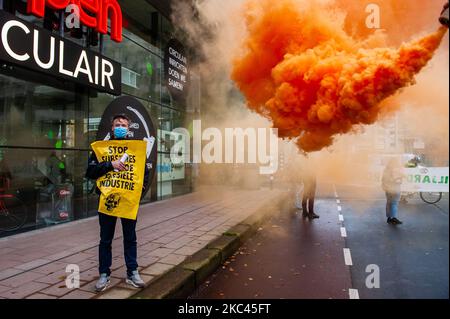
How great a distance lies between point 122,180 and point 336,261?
3251 millimetres

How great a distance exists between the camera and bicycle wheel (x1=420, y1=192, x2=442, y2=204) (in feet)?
34.8

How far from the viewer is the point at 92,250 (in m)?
5.02

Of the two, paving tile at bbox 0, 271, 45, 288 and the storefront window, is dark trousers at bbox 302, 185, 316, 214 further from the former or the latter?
paving tile at bbox 0, 271, 45, 288

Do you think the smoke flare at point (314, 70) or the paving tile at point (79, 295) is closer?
the paving tile at point (79, 295)

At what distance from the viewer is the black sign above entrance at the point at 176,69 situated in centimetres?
1074

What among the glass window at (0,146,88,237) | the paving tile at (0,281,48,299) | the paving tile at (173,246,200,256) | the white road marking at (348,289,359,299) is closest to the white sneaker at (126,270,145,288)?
the paving tile at (0,281,48,299)

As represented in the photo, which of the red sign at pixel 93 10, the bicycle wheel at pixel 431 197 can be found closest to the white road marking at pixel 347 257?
the red sign at pixel 93 10

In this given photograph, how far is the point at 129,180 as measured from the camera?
12.1 feet

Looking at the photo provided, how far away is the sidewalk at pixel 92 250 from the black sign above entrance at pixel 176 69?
4243 mm

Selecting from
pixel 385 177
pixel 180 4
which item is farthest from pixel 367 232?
pixel 180 4

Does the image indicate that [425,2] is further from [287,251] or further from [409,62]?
[287,251]

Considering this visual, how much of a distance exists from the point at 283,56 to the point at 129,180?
3.18m

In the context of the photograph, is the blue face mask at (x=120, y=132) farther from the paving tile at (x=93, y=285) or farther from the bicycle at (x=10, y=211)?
the bicycle at (x=10, y=211)

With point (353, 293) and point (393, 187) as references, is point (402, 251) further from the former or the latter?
point (393, 187)
